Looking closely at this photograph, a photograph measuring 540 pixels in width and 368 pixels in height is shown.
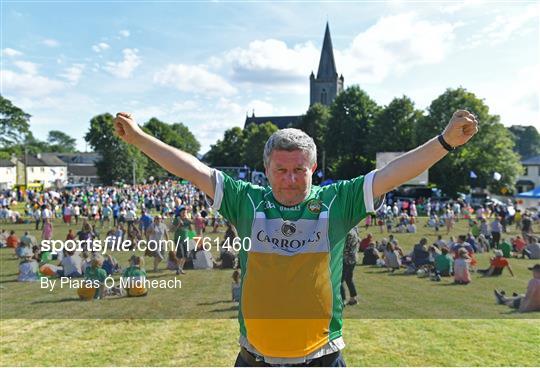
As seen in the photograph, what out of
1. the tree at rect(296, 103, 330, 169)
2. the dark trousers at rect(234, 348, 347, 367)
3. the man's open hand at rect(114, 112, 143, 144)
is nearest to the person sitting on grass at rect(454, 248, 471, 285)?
the dark trousers at rect(234, 348, 347, 367)

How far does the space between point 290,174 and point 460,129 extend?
90 centimetres

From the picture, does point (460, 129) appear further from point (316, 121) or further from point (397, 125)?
point (316, 121)

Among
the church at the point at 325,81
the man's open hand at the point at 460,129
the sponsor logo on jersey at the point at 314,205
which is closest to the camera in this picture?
the man's open hand at the point at 460,129

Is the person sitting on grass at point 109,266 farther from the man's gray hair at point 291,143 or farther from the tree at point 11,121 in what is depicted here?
the tree at point 11,121

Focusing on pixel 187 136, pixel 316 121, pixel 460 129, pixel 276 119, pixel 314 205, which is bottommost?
pixel 314 205

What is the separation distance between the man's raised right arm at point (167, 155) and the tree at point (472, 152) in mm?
43928

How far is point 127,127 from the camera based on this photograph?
258cm

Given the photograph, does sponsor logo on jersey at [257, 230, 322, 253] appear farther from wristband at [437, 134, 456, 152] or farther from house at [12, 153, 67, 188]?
house at [12, 153, 67, 188]

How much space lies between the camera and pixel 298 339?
8.12 feet

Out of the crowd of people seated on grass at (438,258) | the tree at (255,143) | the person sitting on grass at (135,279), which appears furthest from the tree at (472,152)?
the tree at (255,143)

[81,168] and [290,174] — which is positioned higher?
[81,168]

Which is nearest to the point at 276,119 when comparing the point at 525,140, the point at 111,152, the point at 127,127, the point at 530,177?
the point at 525,140

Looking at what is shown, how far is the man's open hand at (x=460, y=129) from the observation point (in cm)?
230

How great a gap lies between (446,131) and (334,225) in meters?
0.77
